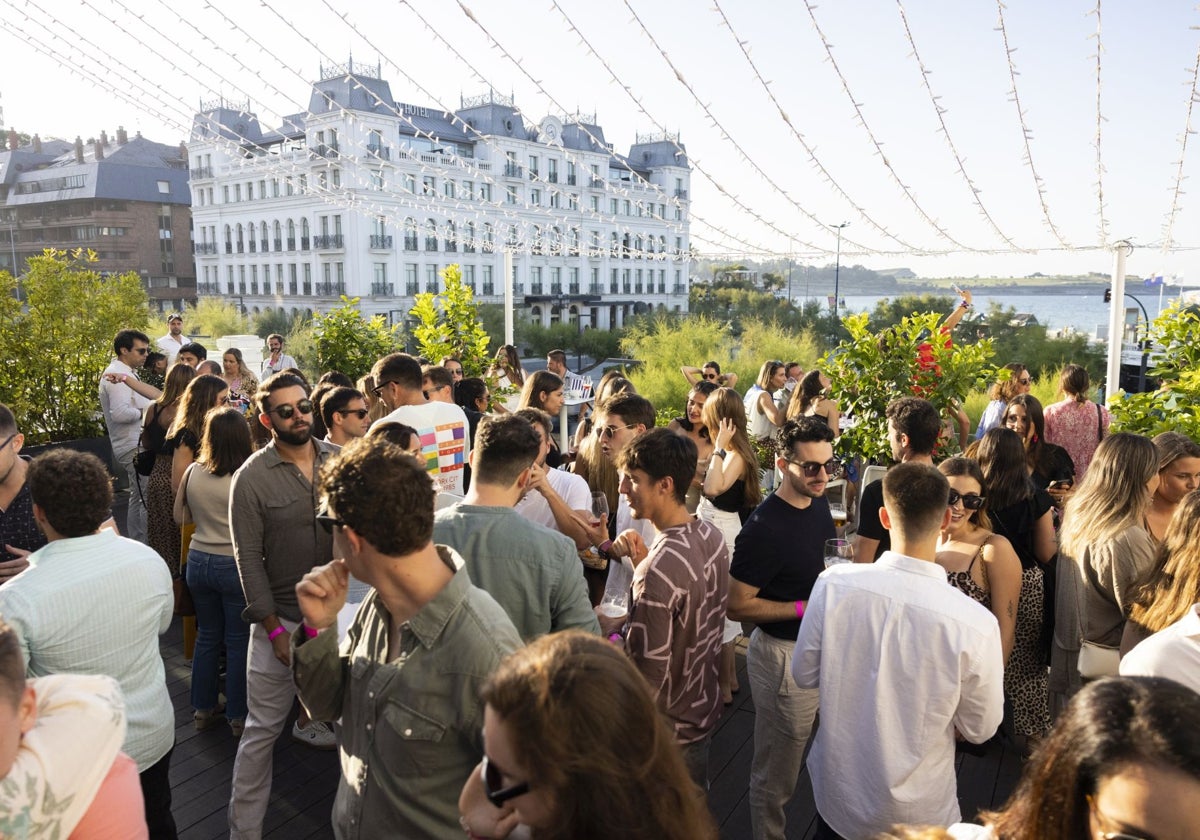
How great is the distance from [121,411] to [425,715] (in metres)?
6.10

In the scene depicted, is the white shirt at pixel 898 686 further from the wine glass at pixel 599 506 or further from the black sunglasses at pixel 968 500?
the wine glass at pixel 599 506

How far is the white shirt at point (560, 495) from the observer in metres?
3.68

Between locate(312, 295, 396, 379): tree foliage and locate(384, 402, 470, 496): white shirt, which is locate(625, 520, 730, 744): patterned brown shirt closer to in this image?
locate(384, 402, 470, 496): white shirt

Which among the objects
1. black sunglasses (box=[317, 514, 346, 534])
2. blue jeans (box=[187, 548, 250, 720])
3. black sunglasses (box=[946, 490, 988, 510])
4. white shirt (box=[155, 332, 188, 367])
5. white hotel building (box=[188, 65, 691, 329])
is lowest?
blue jeans (box=[187, 548, 250, 720])

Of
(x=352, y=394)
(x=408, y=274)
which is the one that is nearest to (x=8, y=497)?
(x=352, y=394)

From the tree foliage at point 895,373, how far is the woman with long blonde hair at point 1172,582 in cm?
310

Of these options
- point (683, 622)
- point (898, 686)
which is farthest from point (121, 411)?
point (898, 686)

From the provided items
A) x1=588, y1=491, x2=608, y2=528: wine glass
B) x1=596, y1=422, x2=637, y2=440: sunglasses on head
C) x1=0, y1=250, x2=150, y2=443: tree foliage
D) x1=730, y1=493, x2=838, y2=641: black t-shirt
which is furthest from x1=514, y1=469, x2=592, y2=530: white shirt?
x1=0, y1=250, x2=150, y2=443: tree foliage

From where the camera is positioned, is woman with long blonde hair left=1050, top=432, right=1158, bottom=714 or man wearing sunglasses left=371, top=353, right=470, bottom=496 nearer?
woman with long blonde hair left=1050, top=432, right=1158, bottom=714

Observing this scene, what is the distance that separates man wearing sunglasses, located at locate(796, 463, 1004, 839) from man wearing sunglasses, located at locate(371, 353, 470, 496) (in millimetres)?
2493

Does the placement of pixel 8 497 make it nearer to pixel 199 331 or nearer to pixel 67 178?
pixel 199 331

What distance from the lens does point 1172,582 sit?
259 centimetres

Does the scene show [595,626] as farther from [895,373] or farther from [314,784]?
[895,373]

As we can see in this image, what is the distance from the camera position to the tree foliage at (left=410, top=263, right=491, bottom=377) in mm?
8742
